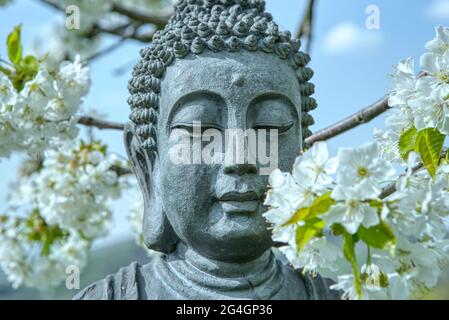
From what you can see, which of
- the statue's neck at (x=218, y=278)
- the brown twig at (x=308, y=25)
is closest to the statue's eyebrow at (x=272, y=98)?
the statue's neck at (x=218, y=278)

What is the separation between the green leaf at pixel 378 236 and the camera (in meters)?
2.50

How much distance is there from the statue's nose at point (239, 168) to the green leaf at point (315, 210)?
0.58 m

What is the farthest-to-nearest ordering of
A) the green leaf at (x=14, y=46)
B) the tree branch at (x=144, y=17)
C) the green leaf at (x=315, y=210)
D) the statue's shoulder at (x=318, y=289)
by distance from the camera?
the tree branch at (x=144, y=17), the green leaf at (x=14, y=46), the statue's shoulder at (x=318, y=289), the green leaf at (x=315, y=210)

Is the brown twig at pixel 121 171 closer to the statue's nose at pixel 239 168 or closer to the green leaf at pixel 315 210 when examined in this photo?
the statue's nose at pixel 239 168

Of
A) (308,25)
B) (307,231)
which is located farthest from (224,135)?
(308,25)

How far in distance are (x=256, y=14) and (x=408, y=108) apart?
2.53 ft

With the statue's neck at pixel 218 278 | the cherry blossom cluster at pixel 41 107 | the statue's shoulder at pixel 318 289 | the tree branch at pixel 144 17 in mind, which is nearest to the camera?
the statue's neck at pixel 218 278

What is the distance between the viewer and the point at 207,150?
3.12 meters

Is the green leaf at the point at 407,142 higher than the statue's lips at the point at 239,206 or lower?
higher

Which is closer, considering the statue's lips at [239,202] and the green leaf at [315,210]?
the green leaf at [315,210]

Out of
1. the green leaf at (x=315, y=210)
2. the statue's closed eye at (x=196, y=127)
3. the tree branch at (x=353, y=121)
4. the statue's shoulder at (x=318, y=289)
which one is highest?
the tree branch at (x=353, y=121)

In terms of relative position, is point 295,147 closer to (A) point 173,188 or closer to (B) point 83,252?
(A) point 173,188
